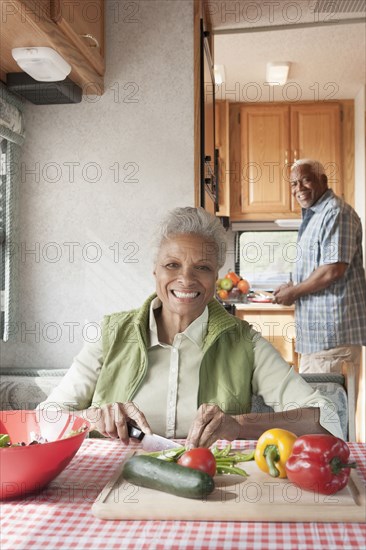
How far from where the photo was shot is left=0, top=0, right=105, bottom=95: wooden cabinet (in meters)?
1.63

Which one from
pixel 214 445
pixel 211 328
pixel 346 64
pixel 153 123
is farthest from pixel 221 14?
pixel 214 445

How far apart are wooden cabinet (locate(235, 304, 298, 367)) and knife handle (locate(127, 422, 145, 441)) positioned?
2762 mm

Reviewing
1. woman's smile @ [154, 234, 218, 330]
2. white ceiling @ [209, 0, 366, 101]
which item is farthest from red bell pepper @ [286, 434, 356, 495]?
white ceiling @ [209, 0, 366, 101]

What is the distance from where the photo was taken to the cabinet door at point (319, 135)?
4.67m

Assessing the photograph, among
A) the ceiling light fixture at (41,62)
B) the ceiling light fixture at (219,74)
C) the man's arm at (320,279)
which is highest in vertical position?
the ceiling light fixture at (219,74)

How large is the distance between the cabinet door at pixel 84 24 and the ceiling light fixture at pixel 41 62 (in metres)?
0.07

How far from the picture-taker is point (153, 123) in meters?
2.39

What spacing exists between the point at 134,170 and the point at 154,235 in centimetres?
66

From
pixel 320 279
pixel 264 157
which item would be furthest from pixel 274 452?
pixel 264 157

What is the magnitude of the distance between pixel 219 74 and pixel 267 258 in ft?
5.10

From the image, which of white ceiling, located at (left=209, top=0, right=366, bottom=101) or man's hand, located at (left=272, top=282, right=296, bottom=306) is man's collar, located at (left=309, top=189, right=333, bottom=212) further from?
white ceiling, located at (left=209, top=0, right=366, bottom=101)

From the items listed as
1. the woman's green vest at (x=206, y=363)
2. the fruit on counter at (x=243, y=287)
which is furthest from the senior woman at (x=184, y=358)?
the fruit on counter at (x=243, y=287)

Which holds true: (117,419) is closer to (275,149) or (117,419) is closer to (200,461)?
(200,461)

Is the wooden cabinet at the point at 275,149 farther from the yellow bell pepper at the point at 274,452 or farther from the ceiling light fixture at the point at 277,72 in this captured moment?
the yellow bell pepper at the point at 274,452
